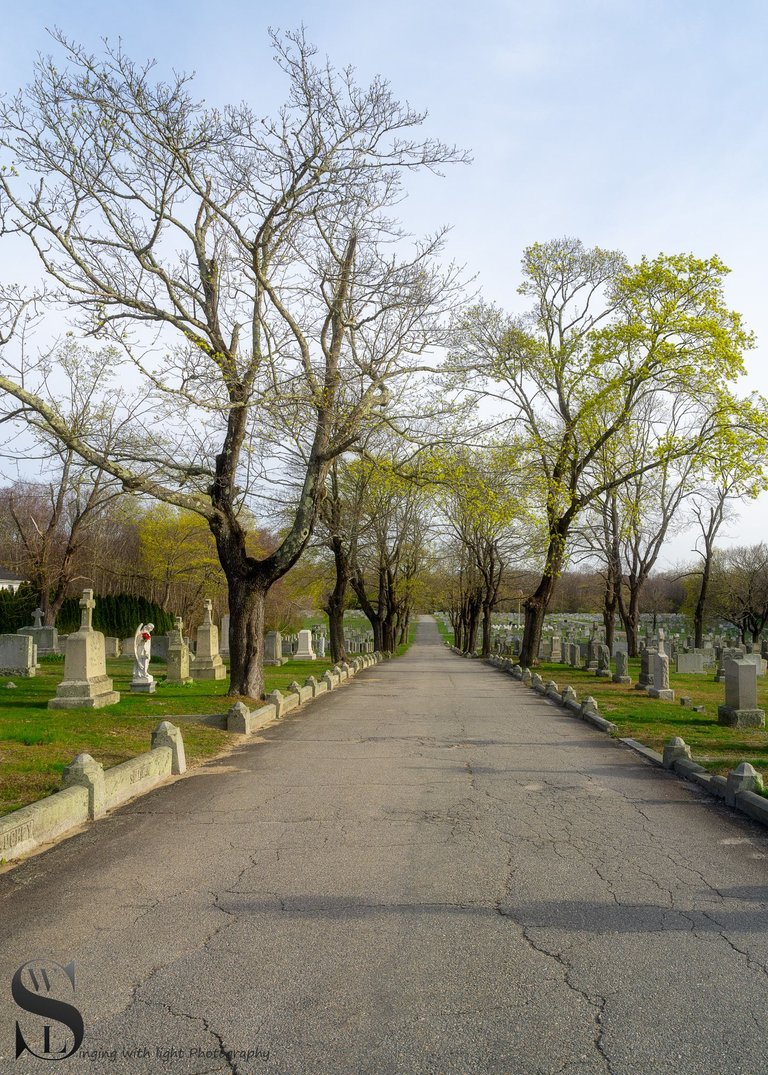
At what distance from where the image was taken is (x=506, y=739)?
43.4 ft

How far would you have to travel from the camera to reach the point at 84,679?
15.4 meters

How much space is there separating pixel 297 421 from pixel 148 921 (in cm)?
1183

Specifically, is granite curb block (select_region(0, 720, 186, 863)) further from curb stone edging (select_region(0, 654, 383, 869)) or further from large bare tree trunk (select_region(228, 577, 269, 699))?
large bare tree trunk (select_region(228, 577, 269, 699))

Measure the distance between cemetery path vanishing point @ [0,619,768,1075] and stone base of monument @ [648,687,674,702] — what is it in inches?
444

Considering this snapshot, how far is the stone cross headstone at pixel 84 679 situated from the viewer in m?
15.1

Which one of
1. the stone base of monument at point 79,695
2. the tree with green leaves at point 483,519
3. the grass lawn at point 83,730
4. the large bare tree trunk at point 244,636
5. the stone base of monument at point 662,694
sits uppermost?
the tree with green leaves at point 483,519

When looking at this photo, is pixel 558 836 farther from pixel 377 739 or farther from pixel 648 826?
pixel 377 739

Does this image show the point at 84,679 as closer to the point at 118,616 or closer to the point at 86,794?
the point at 86,794

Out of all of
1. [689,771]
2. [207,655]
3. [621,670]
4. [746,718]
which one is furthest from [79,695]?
[621,670]

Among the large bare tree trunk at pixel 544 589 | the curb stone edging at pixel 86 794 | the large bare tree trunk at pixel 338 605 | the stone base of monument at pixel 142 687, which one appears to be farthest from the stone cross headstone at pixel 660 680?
the large bare tree trunk at pixel 338 605

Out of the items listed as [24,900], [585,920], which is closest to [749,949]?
[585,920]

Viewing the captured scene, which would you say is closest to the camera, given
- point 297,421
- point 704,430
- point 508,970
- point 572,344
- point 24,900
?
point 508,970

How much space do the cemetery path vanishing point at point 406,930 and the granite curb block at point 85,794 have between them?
0.20 metres

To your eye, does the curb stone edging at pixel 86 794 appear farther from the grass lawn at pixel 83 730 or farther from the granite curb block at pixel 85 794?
the grass lawn at pixel 83 730
